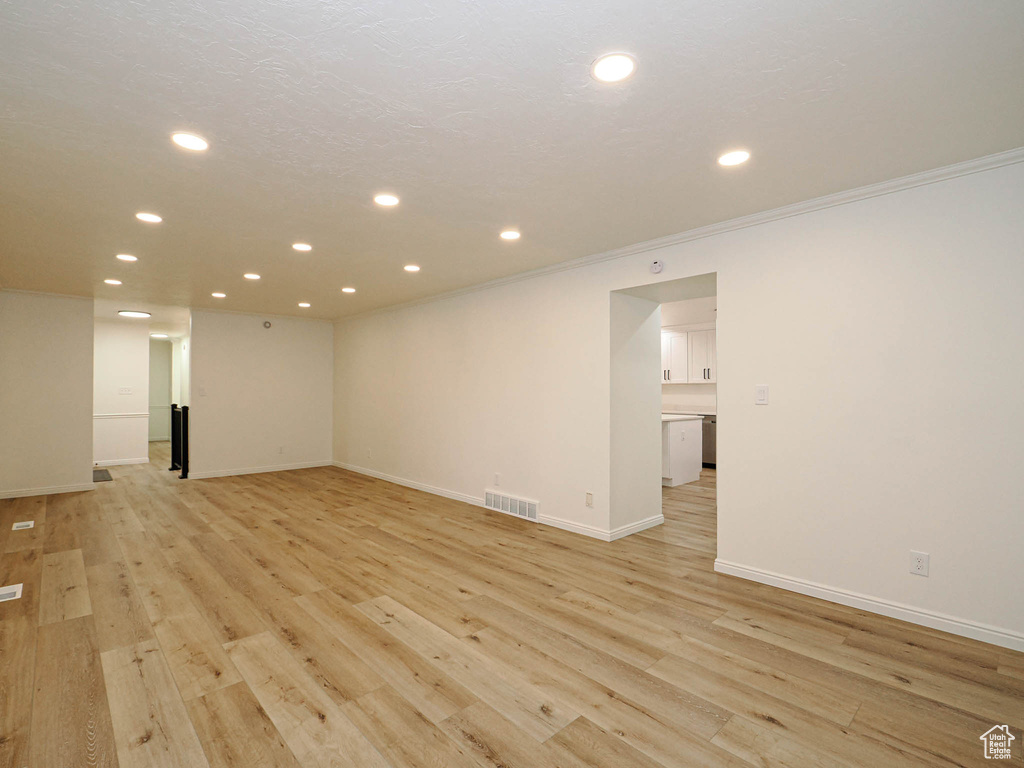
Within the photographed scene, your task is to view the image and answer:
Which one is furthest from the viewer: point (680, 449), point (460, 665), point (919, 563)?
point (680, 449)

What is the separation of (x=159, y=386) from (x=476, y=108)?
12.5m

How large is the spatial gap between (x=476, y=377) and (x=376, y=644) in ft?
11.3

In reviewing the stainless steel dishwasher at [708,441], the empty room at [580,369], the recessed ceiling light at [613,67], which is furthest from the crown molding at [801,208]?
the stainless steel dishwasher at [708,441]

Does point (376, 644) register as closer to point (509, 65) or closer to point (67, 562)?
point (509, 65)

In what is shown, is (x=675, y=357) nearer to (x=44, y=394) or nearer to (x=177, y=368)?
(x=44, y=394)

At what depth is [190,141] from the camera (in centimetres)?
239

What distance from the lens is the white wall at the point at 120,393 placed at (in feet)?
29.1

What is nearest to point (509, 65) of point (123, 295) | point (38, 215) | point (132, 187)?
point (132, 187)

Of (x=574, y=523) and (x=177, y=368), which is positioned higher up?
(x=177, y=368)

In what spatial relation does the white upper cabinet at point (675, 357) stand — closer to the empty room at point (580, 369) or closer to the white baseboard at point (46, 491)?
the empty room at point (580, 369)

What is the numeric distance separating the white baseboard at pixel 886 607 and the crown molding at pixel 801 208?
238 centimetres

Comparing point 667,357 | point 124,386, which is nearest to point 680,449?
point 667,357

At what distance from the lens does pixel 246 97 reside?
2027 mm

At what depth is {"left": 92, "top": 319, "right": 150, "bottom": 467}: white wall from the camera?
29.1ft
